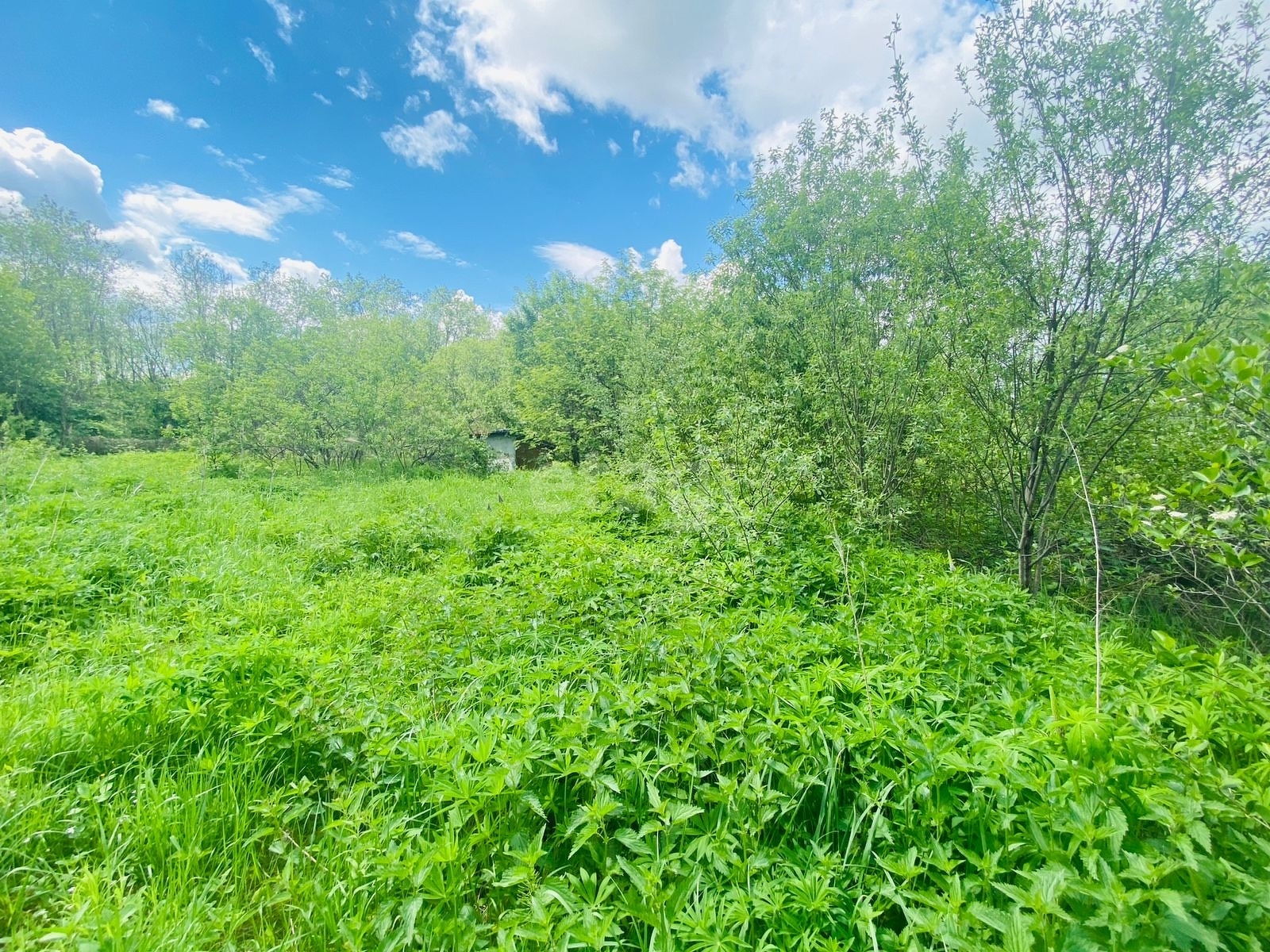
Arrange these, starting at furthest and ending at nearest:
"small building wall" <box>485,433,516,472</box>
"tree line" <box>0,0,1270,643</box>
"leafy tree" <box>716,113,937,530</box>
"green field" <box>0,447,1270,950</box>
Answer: "small building wall" <box>485,433,516,472</box> → "leafy tree" <box>716,113,937,530</box> → "tree line" <box>0,0,1270,643</box> → "green field" <box>0,447,1270,950</box>

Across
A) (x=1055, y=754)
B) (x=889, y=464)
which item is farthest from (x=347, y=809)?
(x=889, y=464)

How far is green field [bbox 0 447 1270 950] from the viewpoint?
1303 millimetres

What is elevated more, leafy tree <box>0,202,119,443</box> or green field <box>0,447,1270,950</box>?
leafy tree <box>0,202,119,443</box>

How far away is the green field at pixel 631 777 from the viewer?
1.30 m

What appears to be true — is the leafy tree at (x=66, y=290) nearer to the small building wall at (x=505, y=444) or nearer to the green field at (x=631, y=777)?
the small building wall at (x=505, y=444)

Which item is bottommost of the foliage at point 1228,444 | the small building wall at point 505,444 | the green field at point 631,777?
the green field at point 631,777

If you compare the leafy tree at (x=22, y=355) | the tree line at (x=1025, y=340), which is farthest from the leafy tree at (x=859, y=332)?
the leafy tree at (x=22, y=355)

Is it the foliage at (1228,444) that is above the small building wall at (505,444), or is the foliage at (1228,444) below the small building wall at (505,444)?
below

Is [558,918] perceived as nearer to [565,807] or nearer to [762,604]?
[565,807]

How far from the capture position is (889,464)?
220 inches

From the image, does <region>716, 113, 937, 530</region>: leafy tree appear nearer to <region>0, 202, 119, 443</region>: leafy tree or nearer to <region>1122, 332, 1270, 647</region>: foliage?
<region>1122, 332, 1270, 647</region>: foliage

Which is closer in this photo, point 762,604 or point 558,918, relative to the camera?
point 558,918

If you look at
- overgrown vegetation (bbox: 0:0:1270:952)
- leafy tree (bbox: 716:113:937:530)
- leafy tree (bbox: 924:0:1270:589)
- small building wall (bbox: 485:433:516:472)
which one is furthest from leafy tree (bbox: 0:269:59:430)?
leafy tree (bbox: 924:0:1270:589)

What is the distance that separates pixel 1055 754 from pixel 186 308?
35610 millimetres
